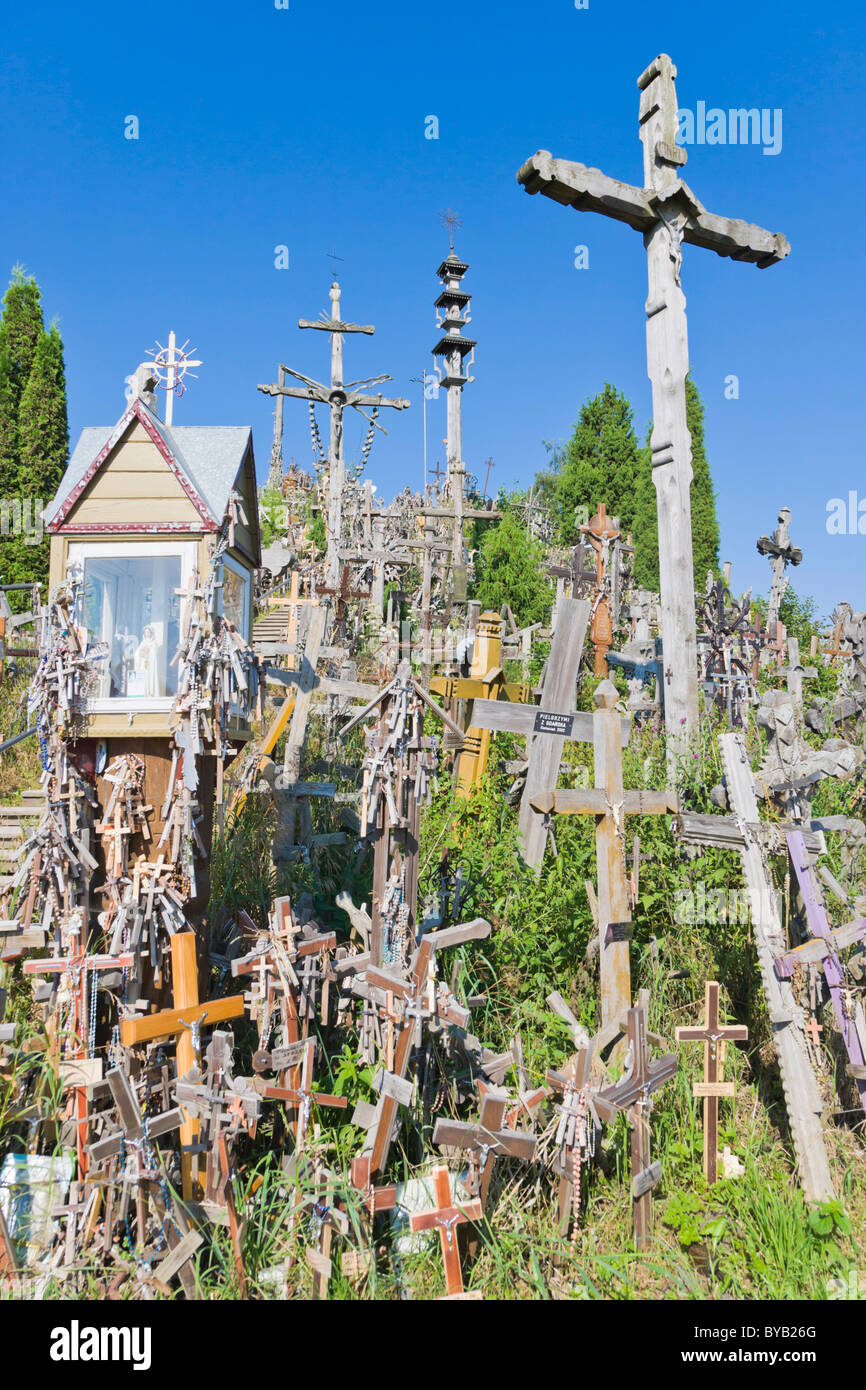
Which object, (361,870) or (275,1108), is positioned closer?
(275,1108)

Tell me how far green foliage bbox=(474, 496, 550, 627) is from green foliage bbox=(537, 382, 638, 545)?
21.3 ft

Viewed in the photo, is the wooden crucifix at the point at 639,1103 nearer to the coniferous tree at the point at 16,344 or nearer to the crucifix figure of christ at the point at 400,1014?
the crucifix figure of christ at the point at 400,1014

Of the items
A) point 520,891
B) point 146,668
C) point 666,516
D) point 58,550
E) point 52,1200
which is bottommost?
point 52,1200

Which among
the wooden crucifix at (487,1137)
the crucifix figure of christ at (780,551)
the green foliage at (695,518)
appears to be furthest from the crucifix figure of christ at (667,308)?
the green foliage at (695,518)

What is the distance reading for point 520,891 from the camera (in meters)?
5.26

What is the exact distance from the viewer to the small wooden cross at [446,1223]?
3262 millimetres

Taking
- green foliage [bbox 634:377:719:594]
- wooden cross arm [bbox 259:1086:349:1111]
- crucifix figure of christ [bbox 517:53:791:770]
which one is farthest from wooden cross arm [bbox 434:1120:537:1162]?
green foliage [bbox 634:377:719:594]

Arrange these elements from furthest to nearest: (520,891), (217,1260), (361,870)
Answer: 1. (361,870)
2. (520,891)
3. (217,1260)

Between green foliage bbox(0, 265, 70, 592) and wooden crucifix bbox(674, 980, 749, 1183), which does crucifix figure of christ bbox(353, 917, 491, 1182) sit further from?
green foliage bbox(0, 265, 70, 592)

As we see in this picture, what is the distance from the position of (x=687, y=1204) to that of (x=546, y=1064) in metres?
0.89

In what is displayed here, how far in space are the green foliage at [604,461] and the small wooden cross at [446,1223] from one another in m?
23.1

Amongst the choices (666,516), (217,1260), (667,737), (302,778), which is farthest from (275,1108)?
(666,516)
